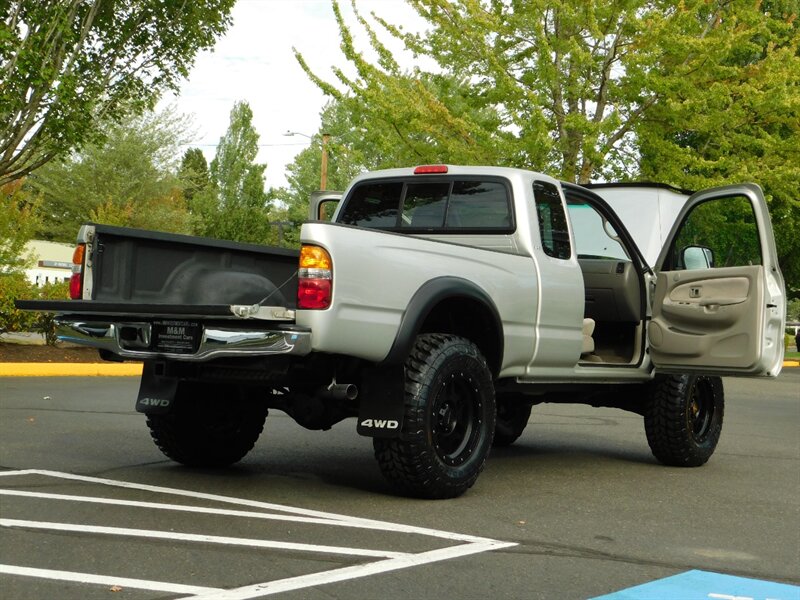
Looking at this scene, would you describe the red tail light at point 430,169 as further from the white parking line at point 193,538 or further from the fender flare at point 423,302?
the white parking line at point 193,538

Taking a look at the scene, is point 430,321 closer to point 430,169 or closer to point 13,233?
point 430,169

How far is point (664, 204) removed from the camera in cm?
1355

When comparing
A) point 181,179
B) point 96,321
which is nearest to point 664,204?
point 96,321

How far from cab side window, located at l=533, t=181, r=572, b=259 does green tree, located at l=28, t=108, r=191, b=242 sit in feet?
130

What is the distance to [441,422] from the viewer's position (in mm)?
6445

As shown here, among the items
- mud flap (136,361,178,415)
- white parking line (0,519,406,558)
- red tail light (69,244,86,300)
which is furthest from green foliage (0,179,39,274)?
white parking line (0,519,406,558)

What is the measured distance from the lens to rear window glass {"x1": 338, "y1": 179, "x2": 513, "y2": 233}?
7.50 meters

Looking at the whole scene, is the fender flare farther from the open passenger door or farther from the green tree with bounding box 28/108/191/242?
the green tree with bounding box 28/108/191/242

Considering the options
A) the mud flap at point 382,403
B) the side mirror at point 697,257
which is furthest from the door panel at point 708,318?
the mud flap at point 382,403

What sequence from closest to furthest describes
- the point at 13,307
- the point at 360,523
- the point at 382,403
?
the point at 360,523 < the point at 382,403 < the point at 13,307

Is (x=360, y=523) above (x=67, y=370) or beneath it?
above

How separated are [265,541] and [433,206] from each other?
334 cm

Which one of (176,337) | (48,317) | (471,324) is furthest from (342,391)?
(48,317)

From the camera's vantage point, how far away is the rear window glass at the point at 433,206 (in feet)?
24.6
